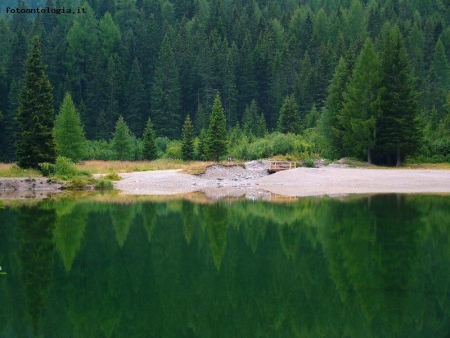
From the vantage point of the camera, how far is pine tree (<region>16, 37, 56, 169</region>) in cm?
4884

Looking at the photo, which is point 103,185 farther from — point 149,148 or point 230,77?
point 230,77

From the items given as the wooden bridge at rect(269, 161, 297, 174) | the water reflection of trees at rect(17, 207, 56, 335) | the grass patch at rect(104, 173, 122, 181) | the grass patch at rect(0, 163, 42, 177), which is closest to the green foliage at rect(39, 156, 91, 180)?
the grass patch at rect(0, 163, 42, 177)

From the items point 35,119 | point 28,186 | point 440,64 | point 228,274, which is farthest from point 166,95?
point 228,274

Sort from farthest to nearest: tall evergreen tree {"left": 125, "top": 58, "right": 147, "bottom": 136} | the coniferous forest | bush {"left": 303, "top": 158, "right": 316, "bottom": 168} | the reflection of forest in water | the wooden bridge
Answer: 1. tall evergreen tree {"left": 125, "top": 58, "right": 147, "bottom": 136}
2. the coniferous forest
3. bush {"left": 303, "top": 158, "right": 316, "bottom": 168}
4. the wooden bridge
5. the reflection of forest in water

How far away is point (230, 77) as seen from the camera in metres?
99.8

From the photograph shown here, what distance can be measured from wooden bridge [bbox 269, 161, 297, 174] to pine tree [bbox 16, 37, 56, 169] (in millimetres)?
16890

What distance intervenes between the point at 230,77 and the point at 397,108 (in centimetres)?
4494

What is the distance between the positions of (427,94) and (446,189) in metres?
47.9

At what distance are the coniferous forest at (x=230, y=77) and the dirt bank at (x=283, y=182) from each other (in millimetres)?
9734

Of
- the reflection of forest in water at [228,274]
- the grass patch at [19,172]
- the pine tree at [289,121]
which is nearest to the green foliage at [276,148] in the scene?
the pine tree at [289,121]

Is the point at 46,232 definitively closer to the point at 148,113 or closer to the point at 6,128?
the point at 6,128

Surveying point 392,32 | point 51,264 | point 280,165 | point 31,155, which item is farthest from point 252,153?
point 51,264

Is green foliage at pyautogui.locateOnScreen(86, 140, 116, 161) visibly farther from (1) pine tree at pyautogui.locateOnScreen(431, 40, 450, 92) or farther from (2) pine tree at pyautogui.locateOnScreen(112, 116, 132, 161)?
(1) pine tree at pyautogui.locateOnScreen(431, 40, 450, 92)

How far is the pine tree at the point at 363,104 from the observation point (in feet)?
190
